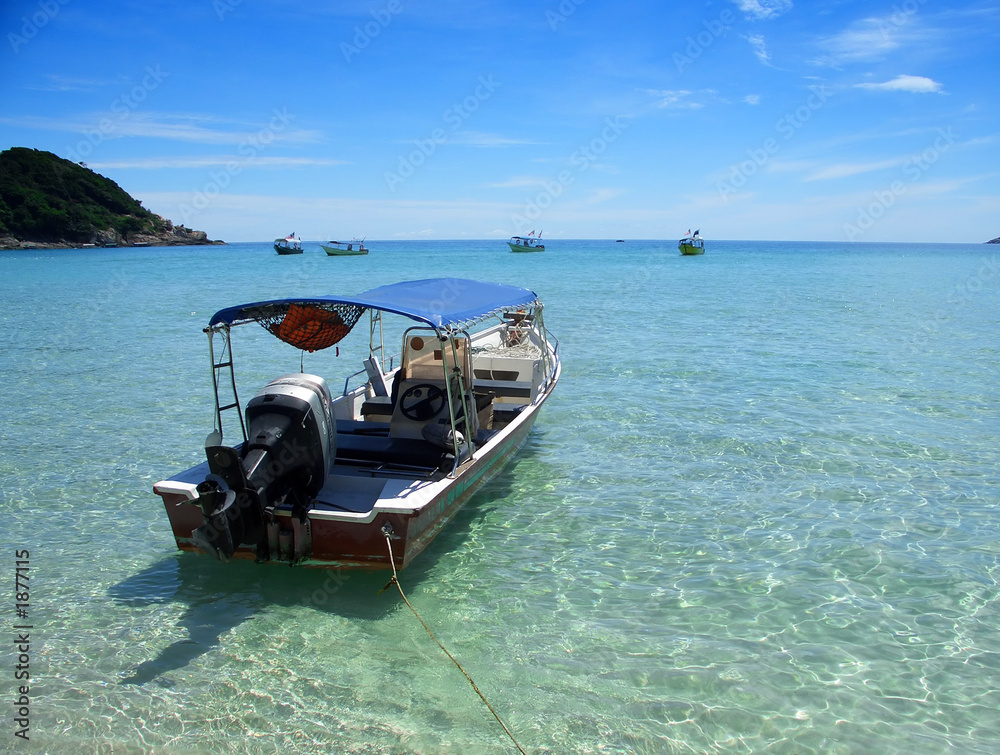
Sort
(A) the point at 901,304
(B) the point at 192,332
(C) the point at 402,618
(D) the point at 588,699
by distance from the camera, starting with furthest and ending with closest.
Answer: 1. (A) the point at 901,304
2. (B) the point at 192,332
3. (C) the point at 402,618
4. (D) the point at 588,699

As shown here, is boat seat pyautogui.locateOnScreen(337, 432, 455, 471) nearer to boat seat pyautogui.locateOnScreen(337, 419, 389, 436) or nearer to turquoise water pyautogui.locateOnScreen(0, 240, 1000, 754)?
boat seat pyautogui.locateOnScreen(337, 419, 389, 436)

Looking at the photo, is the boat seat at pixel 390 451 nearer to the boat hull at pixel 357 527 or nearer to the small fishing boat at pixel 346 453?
the small fishing boat at pixel 346 453

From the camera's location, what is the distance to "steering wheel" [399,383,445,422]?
314 inches

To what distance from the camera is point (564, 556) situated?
702 cm

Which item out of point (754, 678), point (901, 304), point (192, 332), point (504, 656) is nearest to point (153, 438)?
point (504, 656)

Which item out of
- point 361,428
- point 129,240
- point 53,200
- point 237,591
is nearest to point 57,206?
point 53,200

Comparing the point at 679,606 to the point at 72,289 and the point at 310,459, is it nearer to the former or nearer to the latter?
the point at 310,459

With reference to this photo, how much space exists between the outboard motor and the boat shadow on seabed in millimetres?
544

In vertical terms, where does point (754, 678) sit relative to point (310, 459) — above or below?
below

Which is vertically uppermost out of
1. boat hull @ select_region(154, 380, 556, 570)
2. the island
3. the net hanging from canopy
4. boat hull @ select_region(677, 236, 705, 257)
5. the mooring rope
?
the island

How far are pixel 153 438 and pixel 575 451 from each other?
20.6ft

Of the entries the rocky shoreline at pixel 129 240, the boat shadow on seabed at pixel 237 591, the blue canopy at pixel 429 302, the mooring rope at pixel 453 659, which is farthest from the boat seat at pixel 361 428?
the rocky shoreline at pixel 129 240

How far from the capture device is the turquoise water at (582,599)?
469 centimetres

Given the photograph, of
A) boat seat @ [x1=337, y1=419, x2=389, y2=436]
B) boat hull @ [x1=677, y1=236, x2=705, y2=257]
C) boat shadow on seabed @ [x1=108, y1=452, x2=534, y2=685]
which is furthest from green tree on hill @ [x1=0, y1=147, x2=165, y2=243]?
boat shadow on seabed @ [x1=108, y1=452, x2=534, y2=685]
